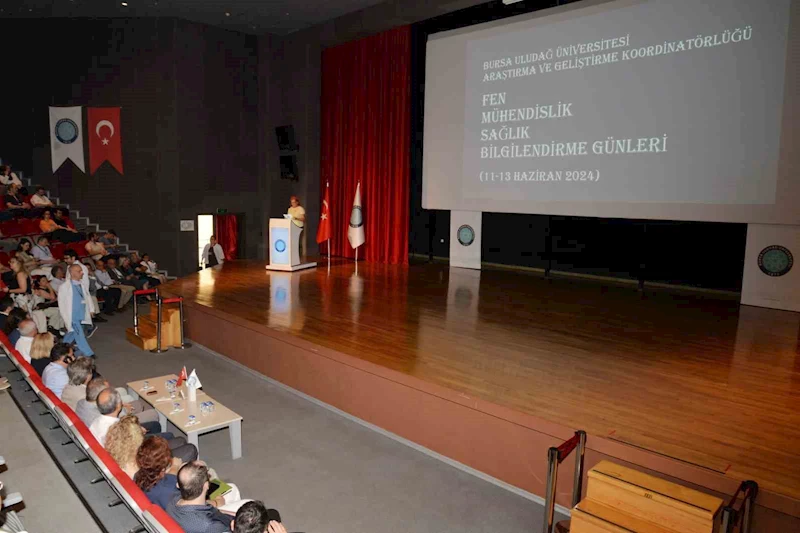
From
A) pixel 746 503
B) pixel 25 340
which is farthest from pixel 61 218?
pixel 746 503

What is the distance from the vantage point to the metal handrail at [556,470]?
9.48 ft

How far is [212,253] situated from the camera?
11555mm

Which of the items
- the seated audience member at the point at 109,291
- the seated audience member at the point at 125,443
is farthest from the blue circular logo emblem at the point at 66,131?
the seated audience member at the point at 125,443

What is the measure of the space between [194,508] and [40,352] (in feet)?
9.24

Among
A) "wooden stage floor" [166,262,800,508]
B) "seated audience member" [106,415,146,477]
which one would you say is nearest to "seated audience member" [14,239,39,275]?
"wooden stage floor" [166,262,800,508]

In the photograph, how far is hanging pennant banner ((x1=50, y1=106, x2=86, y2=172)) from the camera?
1123 cm

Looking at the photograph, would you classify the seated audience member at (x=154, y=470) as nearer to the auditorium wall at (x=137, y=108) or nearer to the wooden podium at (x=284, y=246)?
the wooden podium at (x=284, y=246)

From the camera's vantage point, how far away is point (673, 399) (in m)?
3.86

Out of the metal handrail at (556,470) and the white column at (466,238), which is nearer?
the metal handrail at (556,470)

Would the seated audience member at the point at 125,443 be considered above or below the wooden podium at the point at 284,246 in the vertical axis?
below

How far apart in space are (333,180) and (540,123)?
4875 mm

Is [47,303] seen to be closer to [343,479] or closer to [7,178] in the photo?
[7,178]

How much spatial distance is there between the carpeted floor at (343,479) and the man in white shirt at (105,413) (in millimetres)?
877

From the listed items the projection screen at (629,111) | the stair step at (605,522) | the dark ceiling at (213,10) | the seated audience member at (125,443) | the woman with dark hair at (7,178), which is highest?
the dark ceiling at (213,10)
